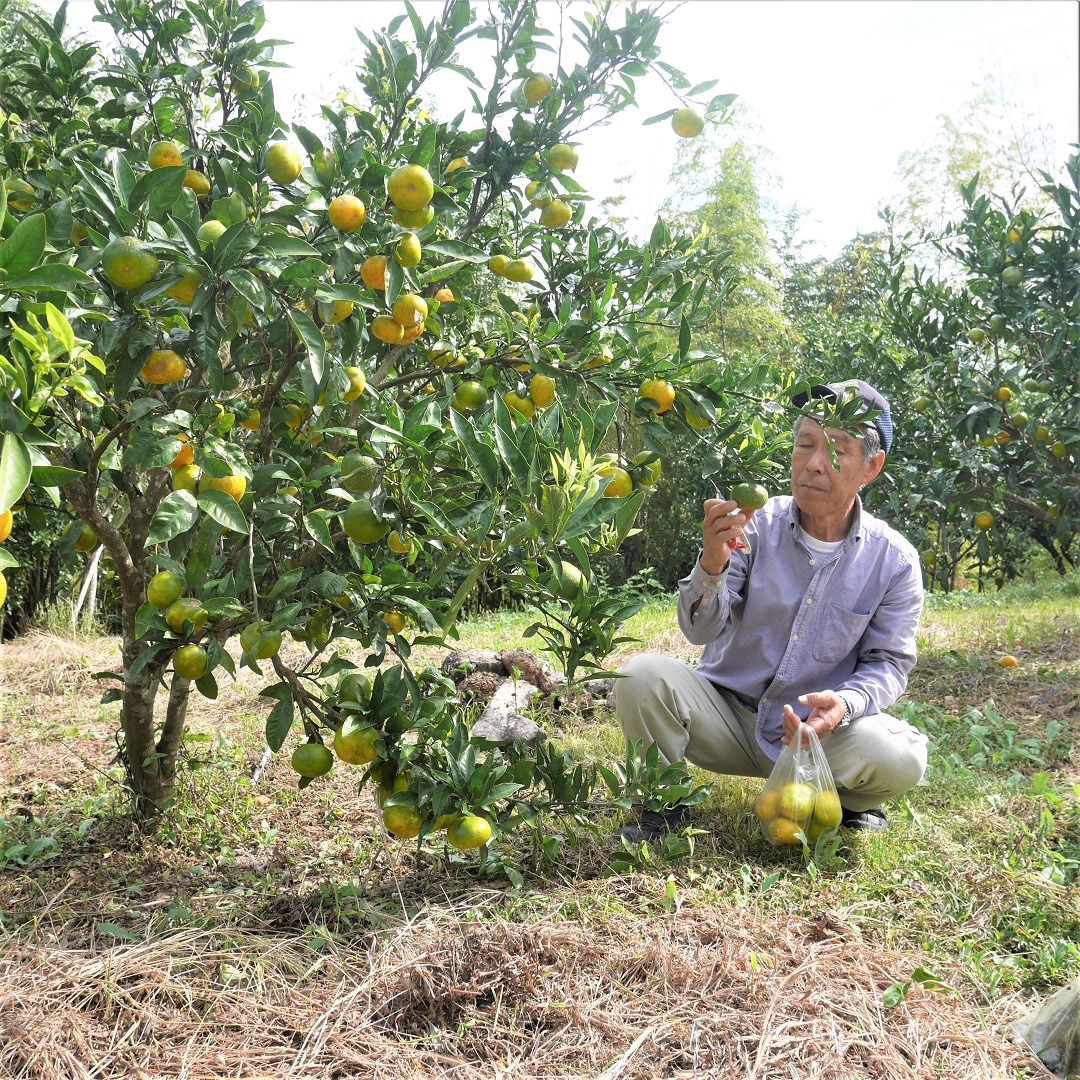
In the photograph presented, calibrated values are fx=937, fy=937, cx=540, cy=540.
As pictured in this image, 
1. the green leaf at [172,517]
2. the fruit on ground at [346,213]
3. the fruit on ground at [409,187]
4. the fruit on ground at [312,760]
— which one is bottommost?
the fruit on ground at [312,760]

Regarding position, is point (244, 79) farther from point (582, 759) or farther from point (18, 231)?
point (582, 759)

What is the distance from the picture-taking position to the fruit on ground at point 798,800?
2266 mm

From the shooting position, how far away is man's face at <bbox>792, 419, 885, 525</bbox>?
8.30 feet

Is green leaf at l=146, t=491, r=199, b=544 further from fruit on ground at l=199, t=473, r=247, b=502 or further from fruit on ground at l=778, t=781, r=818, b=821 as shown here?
fruit on ground at l=778, t=781, r=818, b=821

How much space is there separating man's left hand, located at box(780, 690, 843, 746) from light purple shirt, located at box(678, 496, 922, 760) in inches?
7.5

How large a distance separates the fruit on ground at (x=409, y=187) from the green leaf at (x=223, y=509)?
617 mm

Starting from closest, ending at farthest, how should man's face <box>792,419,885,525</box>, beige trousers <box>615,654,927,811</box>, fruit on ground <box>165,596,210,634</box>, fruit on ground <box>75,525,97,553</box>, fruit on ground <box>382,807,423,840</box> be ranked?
fruit on ground <box>165,596,210,634</box>, fruit on ground <box>382,807,423,840</box>, fruit on ground <box>75,525,97,553</box>, beige trousers <box>615,654,927,811</box>, man's face <box>792,419,885,525</box>

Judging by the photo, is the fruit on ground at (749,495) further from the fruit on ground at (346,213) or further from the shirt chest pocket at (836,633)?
the fruit on ground at (346,213)

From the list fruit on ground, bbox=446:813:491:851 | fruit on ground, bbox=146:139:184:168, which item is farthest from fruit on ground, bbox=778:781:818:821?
fruit on ground, bbox=146:139:184:168

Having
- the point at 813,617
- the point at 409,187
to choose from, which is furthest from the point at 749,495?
the point at 409,187

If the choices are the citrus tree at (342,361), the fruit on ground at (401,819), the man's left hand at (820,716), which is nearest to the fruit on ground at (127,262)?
the citrus tree at (342,361)

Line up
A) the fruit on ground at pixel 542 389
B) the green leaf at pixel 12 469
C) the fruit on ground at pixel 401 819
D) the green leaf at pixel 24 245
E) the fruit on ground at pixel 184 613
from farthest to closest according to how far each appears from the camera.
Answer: the fruit on ground at pixel 542 389, the fruit on ground at pixel 401 819, the fruit on ground at pixel 184 613, the green leaf at pixel 24 245, the green leaf at pixel 12 469

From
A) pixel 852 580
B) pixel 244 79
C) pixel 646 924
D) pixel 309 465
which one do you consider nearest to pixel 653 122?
pixel 244 79

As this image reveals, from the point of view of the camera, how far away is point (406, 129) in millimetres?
2191
